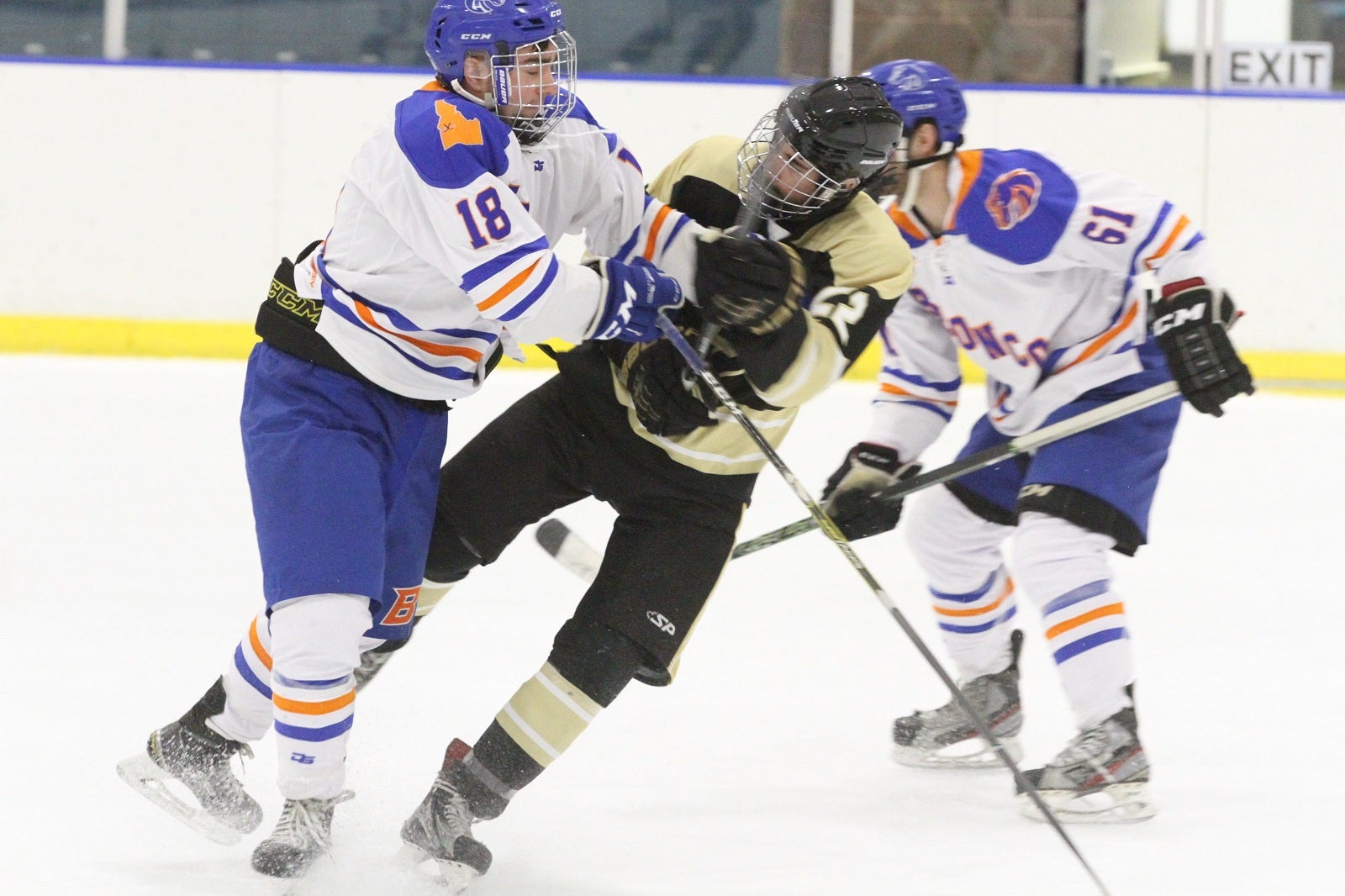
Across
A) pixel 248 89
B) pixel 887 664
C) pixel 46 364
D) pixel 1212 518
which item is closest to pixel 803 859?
pixel 887 664

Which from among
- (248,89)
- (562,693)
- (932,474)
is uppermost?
(248,89)

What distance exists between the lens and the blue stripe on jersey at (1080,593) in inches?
90.2

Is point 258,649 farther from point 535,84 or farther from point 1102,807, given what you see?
point 1102,807

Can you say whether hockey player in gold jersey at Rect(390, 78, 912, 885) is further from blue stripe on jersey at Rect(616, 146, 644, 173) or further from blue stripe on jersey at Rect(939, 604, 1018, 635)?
blue stripe on jersey at Rect(939, 604, 1018, 635)

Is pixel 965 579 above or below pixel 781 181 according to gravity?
below

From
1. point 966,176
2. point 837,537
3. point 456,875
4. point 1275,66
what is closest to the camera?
point 456,875

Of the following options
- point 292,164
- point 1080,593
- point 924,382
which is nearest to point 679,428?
point 1080,593

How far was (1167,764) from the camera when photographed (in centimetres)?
250

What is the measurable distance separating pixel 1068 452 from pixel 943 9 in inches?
173

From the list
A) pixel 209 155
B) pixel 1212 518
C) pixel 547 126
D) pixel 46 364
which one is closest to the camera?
pixel 547 126

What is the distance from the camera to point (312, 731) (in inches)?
73.0

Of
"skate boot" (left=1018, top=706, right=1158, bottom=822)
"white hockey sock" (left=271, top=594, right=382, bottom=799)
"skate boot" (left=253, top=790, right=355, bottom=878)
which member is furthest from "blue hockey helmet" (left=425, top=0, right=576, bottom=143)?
"skate boot" (left=1018, top=706, right=1158, bottom=822)

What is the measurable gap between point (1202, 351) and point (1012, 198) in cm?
37

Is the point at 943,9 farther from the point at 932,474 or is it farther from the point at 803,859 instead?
the point at 803,859
